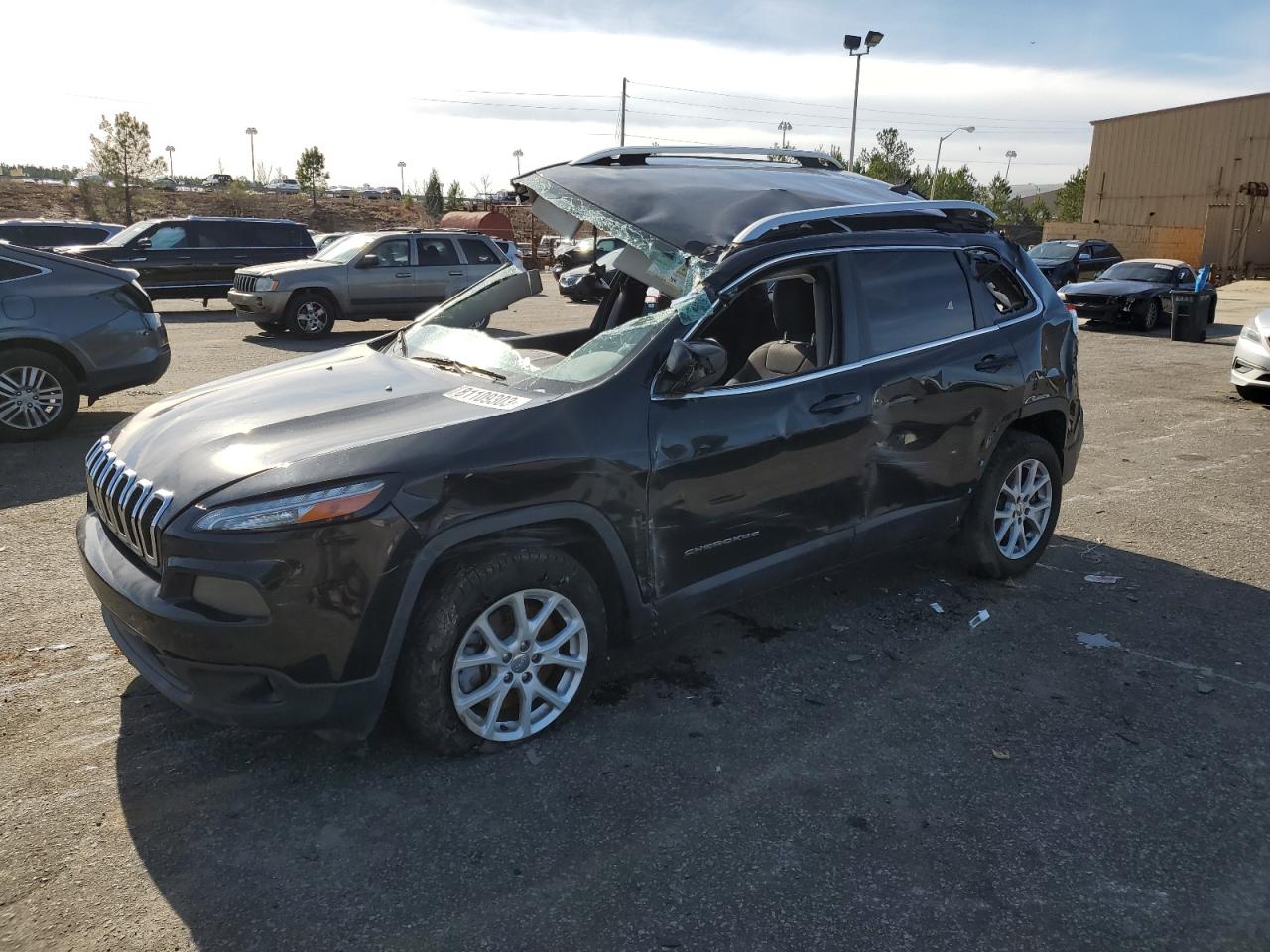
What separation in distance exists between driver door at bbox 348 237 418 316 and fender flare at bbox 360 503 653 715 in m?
13.2

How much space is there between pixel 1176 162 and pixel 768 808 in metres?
45.8

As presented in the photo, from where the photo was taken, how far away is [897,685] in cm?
396

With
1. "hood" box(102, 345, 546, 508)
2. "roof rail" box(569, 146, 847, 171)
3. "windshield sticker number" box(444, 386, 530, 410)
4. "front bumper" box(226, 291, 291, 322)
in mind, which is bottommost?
"front bumper" box(226, 291, 291, 322)

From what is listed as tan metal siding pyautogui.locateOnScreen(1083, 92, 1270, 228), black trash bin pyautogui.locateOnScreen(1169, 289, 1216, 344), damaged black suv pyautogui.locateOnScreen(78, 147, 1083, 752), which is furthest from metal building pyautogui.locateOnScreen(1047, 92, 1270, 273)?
damaged black suv pyautogui.locateOnScreen(78, 147, 1083, 752)

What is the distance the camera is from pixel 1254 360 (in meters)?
10.1

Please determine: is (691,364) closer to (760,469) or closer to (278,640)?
(760,469)

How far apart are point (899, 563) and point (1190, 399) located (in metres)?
7.52

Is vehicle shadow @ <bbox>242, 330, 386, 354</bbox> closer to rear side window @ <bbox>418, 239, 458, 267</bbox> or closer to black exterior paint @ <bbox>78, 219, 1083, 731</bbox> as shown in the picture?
rear side window @ <bbox>418, 239, 458, 267</bbox>

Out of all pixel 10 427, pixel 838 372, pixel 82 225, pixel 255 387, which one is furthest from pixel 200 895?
pixel 82 225

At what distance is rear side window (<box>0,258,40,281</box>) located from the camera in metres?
7.53

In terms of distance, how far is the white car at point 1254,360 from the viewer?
33.0 feet

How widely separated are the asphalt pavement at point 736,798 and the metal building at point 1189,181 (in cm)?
3830

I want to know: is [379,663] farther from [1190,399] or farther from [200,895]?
[1190,399]

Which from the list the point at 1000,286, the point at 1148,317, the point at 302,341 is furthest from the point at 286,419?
the point at 1148,317
